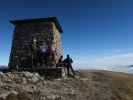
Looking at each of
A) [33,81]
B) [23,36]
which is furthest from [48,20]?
[33,81]

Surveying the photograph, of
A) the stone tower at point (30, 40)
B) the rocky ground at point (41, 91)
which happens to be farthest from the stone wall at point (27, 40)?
the rocky ground at point (41, 91)

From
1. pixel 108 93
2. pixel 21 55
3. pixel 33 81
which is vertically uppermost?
pixel 21 55

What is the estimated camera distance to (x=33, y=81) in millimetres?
12570

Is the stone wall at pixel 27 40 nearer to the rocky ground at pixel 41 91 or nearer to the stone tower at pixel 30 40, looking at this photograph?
the stone tower at pixel 30 40

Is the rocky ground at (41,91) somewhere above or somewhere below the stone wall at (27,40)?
below

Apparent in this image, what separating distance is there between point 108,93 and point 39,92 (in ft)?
16.0

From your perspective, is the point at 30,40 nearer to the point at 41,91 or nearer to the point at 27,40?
the point at 27,40

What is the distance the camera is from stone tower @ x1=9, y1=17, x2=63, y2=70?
18359 millimetres

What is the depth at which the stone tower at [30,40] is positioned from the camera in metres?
18.4

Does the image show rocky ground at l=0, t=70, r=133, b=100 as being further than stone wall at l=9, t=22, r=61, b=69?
No

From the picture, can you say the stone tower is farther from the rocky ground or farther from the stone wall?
the rocky ground

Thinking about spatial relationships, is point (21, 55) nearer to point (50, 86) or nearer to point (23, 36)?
point (23, 36)

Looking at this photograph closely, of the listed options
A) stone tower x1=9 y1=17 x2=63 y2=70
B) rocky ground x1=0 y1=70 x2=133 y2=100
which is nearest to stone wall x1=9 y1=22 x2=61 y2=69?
stone tower x1=9 y1=17 x2=63 y2=70

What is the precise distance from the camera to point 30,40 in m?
18.8
